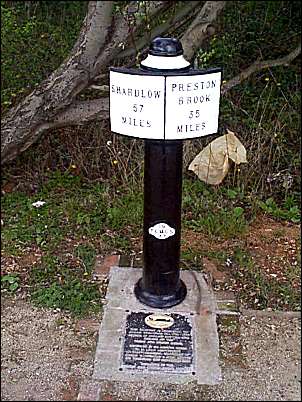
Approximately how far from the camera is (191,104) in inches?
125

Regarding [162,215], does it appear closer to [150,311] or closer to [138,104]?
[150,311]

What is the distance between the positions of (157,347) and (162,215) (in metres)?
0.67

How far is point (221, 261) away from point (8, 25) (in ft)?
12.0

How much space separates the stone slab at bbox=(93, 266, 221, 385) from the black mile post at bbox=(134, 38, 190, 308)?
68 mm

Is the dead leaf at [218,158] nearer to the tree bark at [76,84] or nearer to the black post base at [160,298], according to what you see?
the tree bark at [76,84]

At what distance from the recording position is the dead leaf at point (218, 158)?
16.1 ft

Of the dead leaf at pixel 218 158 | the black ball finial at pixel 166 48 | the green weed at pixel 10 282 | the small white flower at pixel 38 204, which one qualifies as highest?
the black ball finial at pixel 166 48

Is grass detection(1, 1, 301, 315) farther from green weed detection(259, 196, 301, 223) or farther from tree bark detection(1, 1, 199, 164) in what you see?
tree bark detection(1, 1, 199, 164)

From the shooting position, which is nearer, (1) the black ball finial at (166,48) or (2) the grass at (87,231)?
(1) the black ball finial at (166,48)

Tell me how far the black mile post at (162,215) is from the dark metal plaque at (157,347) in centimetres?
18

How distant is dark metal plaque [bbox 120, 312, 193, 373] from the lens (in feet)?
10.6

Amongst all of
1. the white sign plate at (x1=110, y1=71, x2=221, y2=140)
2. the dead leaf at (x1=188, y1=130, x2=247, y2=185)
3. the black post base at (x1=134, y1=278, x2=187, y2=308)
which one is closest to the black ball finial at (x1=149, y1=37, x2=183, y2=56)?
the white sign plate at (x1=110, y1=71, x2=221, y2=140)

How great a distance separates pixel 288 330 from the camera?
3564 millimetres

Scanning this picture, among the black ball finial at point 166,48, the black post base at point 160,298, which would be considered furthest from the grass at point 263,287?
the black ball finial at point 166,48
